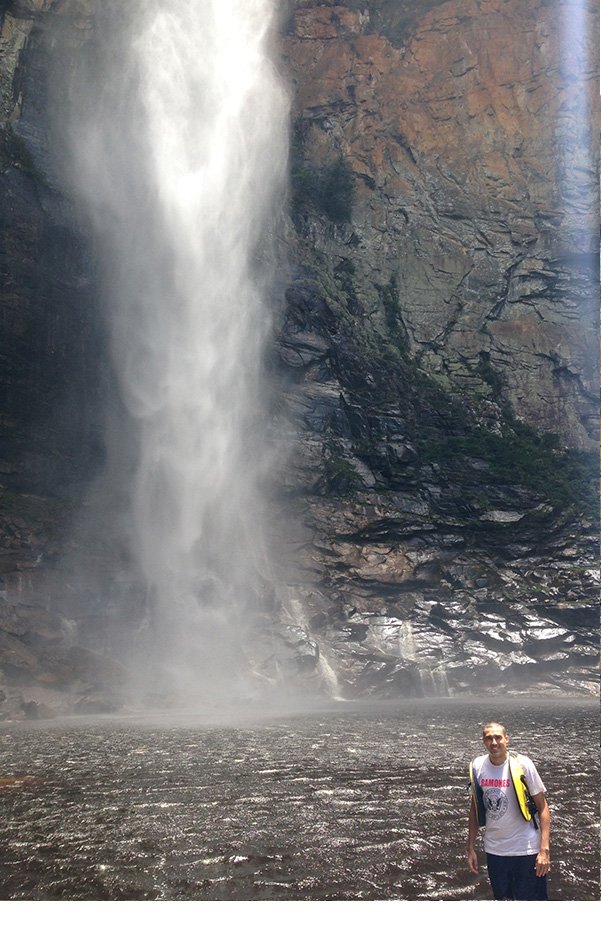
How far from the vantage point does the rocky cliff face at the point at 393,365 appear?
32750mm

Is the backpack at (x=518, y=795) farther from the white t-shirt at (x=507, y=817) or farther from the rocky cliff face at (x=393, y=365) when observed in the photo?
the rocky cliff face at (x=393, y=365)

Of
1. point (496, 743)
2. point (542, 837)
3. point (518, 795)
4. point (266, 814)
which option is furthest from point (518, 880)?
point (266, 814)

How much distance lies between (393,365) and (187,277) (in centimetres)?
1159

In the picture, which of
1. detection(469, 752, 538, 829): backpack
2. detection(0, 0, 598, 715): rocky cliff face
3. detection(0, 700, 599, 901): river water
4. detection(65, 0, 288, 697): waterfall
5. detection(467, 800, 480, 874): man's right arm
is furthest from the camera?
detection(65, 0, 288, 697): waterfall

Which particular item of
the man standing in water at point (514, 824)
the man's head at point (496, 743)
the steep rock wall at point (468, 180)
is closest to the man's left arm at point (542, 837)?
the man standing in water at point (514, 824)

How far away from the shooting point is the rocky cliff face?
1289 inches

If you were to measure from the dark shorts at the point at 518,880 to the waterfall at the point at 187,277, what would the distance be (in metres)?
26.5

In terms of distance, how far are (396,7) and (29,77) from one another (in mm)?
23744

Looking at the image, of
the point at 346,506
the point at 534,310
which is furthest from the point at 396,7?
the point at 346,506

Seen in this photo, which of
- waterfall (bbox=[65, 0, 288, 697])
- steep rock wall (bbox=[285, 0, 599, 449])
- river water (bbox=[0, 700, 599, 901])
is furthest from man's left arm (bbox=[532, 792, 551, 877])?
steep rock wall (bbox=[285, 0, 599, 449])

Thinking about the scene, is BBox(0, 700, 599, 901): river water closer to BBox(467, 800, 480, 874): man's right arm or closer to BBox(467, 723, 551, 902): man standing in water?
BBox(467, 800, 480, 874): man's right arm

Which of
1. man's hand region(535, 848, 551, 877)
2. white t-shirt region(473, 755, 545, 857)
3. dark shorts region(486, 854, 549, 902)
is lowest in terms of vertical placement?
dark shorts region(486, 854, 549, 902)

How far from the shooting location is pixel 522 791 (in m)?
5.34

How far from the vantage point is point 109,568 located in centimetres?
3338
